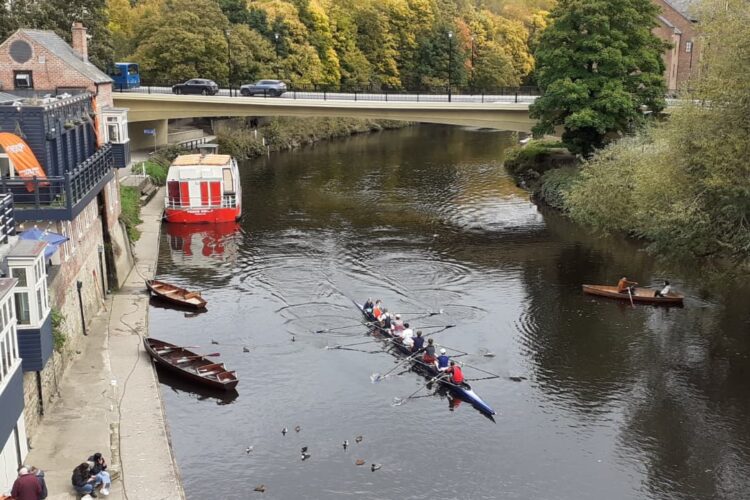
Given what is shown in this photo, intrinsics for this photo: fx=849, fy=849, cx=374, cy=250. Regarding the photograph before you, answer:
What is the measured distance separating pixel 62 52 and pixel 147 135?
40297 mm

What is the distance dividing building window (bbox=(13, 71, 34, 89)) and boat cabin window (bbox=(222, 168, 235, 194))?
19.0 metres

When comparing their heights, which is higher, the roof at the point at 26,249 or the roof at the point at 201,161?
the roof at the point at 26,249

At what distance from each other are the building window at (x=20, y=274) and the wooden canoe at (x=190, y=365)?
33.0 ft

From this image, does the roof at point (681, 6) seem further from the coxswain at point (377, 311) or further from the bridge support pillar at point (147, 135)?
the coxswain at point (377, 311)

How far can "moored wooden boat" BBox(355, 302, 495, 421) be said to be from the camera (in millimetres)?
29891

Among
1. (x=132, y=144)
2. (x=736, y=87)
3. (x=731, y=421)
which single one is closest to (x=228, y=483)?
(x=731, y=421)

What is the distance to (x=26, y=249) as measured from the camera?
22.5 metres

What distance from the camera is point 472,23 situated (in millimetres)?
131375

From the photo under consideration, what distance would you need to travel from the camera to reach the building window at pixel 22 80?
39.7 m

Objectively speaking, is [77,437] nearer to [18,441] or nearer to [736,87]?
[18,441]

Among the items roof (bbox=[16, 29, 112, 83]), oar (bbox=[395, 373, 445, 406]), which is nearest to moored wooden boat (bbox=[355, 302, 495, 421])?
oar (bbox=[395, 373, 445, 406])

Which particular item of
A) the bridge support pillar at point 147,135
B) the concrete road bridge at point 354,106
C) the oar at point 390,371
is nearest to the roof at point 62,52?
the oar at point 390,371

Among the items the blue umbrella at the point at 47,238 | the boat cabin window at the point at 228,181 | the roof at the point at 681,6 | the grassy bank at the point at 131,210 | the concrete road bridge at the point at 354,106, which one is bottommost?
the grassy bank at the point at 131,210

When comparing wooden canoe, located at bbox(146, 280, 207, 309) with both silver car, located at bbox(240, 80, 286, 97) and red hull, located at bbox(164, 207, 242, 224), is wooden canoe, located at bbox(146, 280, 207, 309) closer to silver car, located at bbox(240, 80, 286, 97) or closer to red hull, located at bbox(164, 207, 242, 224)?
red hull, located at bbox(164, 207, 242, 224)
